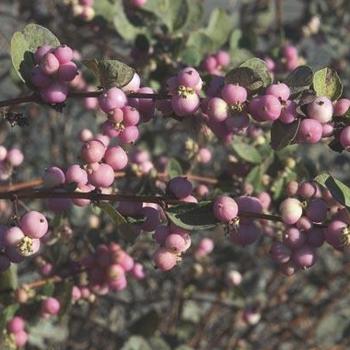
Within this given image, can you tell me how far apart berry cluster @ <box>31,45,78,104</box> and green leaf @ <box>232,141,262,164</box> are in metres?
0.52

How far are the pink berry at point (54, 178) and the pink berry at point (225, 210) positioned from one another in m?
0.19

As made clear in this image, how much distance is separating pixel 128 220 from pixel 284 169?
50 cm

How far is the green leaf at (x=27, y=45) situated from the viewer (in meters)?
0.90

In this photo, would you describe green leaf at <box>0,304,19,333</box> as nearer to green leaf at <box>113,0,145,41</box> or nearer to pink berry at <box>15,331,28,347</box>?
pink berry at <box>15,331,28,347</box>

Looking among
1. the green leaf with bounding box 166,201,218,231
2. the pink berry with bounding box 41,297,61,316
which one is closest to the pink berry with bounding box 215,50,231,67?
the pink berry with bounding box 41,297,61,316

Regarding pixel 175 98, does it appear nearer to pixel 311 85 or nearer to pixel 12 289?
pixel 311 85

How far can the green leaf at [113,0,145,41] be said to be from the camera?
1568mm

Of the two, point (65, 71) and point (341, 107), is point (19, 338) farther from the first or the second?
point (341, 107)

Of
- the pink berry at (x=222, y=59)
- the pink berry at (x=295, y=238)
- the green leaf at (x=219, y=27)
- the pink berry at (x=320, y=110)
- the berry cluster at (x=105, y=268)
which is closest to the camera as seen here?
the pink berry at (x=320, y=110)

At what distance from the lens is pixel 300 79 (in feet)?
2.91

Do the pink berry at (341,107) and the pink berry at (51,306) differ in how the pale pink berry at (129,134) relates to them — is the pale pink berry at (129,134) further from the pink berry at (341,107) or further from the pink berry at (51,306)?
the pink berry at (51,306)

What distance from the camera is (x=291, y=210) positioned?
92cm

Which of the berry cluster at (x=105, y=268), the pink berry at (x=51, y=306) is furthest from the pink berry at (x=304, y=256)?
the pink berry at (x=51, y=306)

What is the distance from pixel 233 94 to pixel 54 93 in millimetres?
203
